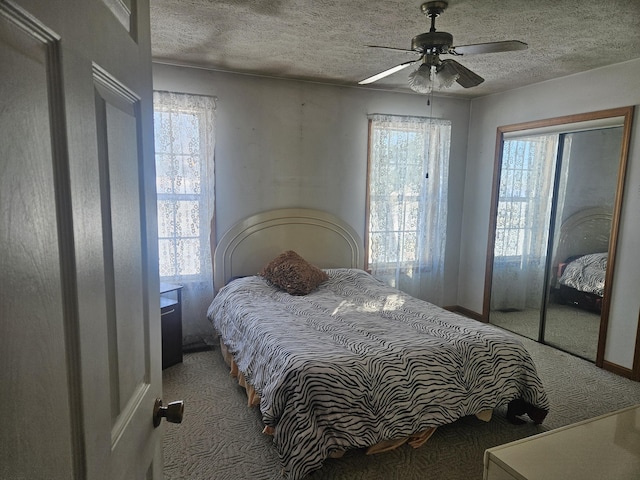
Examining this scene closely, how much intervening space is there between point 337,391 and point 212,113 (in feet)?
9.34

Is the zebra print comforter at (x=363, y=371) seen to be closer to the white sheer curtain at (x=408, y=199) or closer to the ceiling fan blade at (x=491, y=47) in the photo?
the white sheer curtain at (x=408, y=199)

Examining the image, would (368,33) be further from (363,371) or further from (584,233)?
(584,233)

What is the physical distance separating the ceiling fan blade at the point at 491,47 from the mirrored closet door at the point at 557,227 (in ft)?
6.29

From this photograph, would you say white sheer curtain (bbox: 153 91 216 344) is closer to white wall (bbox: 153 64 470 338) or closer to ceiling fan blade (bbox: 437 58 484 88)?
white wall (bbox: 153 64 470 338)

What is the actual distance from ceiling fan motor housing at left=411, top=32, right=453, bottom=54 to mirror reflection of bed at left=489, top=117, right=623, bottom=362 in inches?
85.5

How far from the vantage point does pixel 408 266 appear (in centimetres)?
491

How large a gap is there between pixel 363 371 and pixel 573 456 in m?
1.12

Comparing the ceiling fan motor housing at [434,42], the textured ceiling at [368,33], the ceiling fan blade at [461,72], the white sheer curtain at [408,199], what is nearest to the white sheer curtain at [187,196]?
the textured ceiling at [368,33]

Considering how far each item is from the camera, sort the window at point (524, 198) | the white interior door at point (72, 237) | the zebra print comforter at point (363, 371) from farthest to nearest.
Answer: the window at point (524, 198) < the zebra print comforter at point (363, 371) < the white interior door at point (72, 237)

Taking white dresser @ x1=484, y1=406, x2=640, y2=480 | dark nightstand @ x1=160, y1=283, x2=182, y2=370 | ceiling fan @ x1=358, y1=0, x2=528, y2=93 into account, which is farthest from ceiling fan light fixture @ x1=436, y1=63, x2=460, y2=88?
dark nightstand @ x1=160, y1=283, x2=182, y2=370

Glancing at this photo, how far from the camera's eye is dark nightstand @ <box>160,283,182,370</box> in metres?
3.48

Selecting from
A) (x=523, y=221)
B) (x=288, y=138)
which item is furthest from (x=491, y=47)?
(x=523, y=221)

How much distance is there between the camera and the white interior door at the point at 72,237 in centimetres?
45

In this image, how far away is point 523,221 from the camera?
454cm
